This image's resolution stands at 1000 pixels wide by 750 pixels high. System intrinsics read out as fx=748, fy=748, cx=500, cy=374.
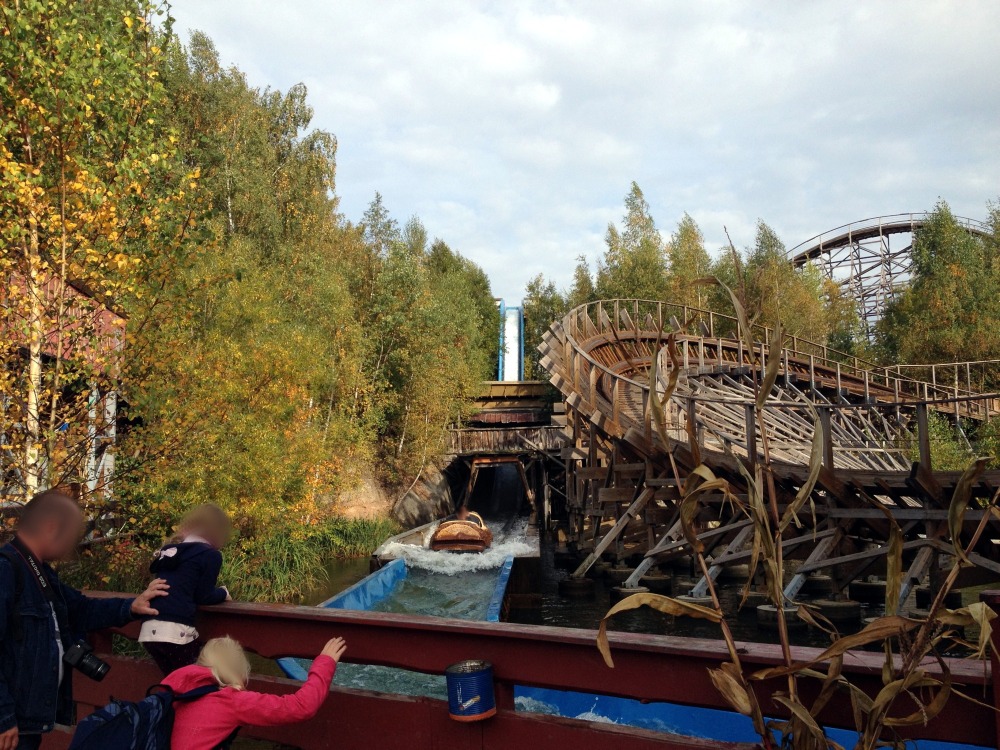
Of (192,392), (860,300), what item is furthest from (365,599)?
(860,300)

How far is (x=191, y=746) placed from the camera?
7.09ft

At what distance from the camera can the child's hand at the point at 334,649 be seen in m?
2.45

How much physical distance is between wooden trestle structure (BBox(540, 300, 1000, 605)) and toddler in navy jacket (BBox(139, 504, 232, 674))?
6.05ft

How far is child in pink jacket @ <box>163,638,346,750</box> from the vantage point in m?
2.18

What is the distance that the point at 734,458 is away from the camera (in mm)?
2037

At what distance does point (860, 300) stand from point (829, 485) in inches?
1238

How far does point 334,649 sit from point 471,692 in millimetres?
531

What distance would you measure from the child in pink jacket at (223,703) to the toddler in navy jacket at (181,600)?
0.59m

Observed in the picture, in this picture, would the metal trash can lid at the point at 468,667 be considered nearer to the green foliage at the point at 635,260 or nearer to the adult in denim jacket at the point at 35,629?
the adult in denim jacket at the point at 35,629

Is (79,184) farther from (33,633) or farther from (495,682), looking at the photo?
(495,682)

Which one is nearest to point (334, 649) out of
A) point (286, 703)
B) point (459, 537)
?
point (286, 703)

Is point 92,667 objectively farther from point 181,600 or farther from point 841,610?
point 841,610

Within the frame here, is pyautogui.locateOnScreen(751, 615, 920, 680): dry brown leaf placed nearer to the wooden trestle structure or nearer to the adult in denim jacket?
the wooden trestle structure

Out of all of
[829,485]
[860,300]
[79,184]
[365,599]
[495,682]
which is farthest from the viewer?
[860,300]
